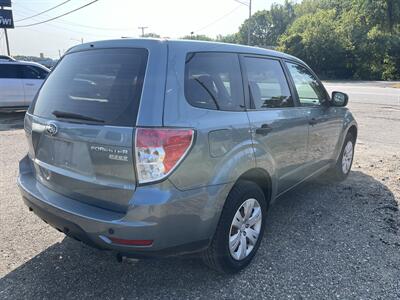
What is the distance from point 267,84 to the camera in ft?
11.6

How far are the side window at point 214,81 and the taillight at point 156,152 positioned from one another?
1.17 ft

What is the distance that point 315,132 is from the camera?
4168 mm

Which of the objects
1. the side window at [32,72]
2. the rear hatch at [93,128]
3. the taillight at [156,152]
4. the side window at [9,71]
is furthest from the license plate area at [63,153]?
the side window at [32,72]

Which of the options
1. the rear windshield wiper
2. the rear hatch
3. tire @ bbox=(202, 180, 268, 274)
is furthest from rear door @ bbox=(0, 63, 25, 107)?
tire @ bbox=(202, 180, 268, 274)

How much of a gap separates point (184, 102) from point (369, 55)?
143ft

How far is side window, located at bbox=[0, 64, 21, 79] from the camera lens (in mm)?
11065

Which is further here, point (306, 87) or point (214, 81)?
point (306, 87)

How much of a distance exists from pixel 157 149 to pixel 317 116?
8.30ft

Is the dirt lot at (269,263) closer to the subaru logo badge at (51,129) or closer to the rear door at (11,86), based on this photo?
the subaru logo badge at (51,129)

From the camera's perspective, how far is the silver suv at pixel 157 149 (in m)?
2.34

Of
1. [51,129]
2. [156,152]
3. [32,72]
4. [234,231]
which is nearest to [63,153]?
[51,129]

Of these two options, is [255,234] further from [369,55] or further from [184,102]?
[369,55]

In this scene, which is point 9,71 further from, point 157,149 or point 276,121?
point 157,149

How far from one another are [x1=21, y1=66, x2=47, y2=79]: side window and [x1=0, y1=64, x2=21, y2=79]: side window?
20 centimetres
